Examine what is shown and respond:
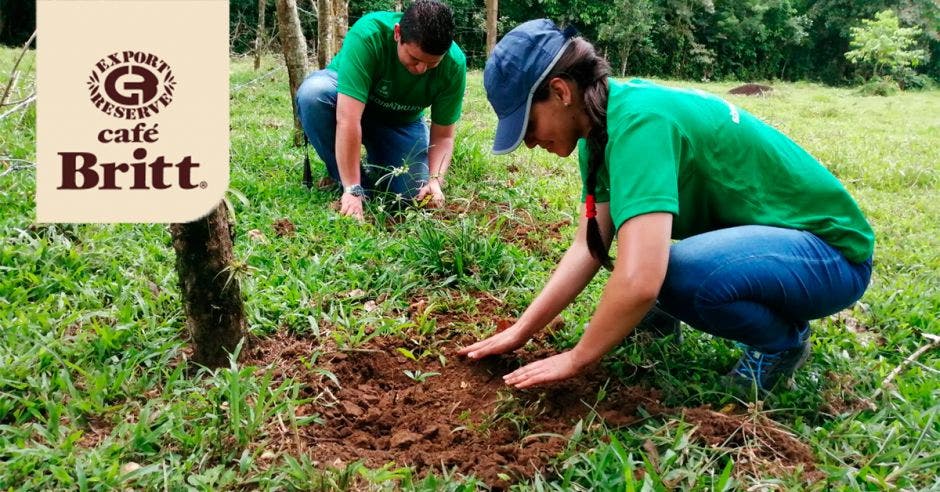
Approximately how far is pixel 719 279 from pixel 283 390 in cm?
118

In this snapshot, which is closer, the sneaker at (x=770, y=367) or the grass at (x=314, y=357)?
the grass at (x=314, y=357)

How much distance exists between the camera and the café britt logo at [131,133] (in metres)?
1.63

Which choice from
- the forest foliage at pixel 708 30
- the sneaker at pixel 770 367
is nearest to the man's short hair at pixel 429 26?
the sneaker at pixel 770 367

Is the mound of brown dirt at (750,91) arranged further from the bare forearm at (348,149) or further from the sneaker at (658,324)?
the sneaker at (658,324)

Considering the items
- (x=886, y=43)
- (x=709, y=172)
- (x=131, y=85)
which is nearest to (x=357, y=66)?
(x=131, y=85)

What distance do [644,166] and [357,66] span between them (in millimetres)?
2114

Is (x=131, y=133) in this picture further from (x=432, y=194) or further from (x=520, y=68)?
(x=432, y=194)

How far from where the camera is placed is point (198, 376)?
185 cm

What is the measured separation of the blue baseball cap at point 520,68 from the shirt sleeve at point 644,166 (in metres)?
0.23

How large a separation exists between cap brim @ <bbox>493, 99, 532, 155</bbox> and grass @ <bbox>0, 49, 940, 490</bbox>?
745 millimetres

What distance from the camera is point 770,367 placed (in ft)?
6.22

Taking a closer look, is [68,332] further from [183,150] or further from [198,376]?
[183,150]

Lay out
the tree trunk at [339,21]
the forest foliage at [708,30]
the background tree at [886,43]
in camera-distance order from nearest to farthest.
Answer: the tree trunk at [339,21] < the forest foliage at [708,30] < the background tree at [886,43]

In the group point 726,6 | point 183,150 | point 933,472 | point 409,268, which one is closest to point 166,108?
point 183,150
